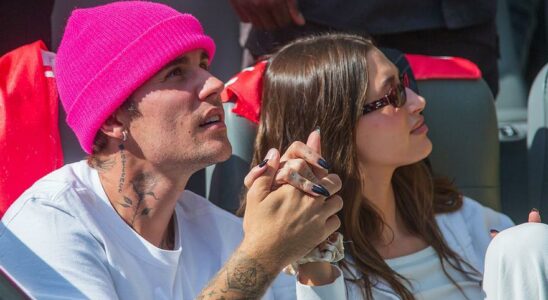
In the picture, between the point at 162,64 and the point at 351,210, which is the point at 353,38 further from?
the point at 162,64

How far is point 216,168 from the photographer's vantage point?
2807 mm

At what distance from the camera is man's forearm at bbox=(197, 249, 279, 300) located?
193 cm

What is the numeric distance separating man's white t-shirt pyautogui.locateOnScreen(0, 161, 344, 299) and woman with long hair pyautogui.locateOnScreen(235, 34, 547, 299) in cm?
35

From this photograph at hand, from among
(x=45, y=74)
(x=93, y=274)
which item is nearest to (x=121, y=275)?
(x=93, y=274)

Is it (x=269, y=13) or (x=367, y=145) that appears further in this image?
(x=269, y=13)

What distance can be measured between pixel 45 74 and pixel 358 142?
0.81 metres

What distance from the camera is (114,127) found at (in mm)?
2244

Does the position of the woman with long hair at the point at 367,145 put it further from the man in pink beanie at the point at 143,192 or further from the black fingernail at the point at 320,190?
the black fingernail at the point at 320,190

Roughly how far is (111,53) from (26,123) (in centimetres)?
40

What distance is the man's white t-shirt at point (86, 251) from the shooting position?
2.00 m

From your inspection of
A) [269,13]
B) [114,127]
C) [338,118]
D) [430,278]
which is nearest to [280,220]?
[114,127]

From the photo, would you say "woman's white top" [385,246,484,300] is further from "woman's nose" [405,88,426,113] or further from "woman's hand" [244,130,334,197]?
"woman's hand" [244,130,334,197]

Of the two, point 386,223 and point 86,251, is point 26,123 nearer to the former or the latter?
point 86,251

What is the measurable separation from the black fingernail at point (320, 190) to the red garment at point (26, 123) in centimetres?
79
